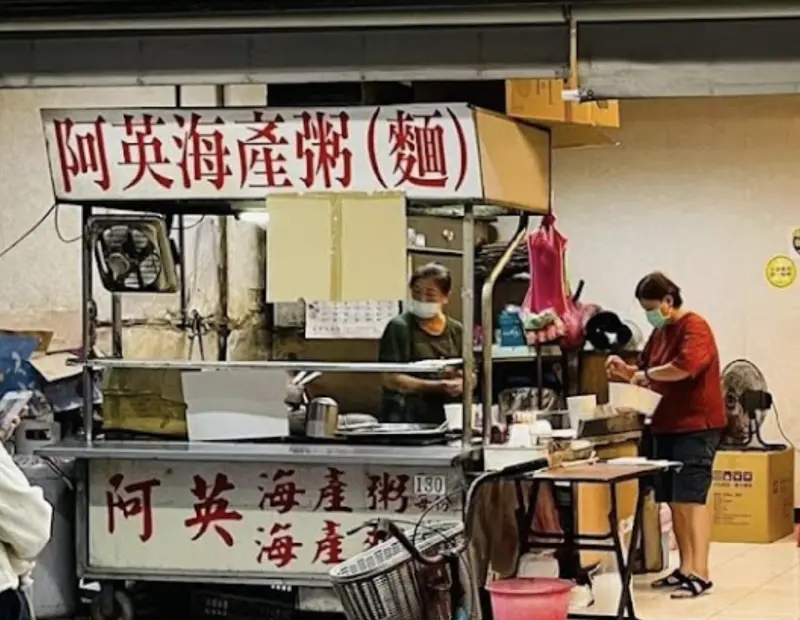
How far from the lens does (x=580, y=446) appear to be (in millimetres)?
6676

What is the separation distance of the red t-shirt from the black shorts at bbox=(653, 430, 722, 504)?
5 centimetres

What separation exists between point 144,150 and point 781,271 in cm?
529

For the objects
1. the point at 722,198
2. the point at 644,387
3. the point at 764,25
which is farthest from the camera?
the point at 722,198

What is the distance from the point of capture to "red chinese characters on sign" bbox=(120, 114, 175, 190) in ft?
20.2

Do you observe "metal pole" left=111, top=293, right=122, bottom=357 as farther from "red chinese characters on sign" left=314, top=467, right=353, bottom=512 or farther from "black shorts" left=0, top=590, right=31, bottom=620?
"black shorts" left=0, top=590, right=31, bottom=620

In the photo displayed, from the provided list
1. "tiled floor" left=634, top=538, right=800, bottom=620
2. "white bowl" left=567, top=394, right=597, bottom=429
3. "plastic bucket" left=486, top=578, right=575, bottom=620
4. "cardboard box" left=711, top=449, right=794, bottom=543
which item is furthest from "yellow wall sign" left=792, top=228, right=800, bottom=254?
"plastic bucket" left=486, top=578, right=575, bottom=620

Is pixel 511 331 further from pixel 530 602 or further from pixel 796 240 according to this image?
pixel 530 602

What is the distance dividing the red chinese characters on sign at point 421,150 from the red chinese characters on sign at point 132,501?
5.21 feet

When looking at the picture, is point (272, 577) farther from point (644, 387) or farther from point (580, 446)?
point (644, 387)

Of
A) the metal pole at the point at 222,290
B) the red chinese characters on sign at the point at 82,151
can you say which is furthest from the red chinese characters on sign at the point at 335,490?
the metal pole at the point at 222,290

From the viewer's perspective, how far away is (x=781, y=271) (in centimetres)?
1009

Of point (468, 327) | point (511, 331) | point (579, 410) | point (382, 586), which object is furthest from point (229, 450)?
point (511, 331)

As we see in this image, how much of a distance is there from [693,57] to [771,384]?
4.95m

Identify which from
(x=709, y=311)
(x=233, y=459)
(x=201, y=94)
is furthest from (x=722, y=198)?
(x=233, y=459)
